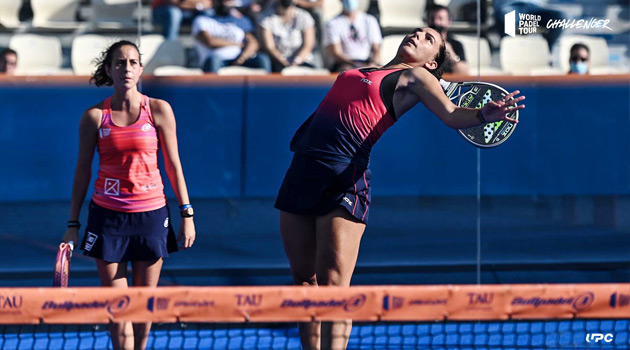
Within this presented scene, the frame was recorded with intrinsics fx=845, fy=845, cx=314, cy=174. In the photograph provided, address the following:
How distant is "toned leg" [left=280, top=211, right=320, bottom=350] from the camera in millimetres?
3502

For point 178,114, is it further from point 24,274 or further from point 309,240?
point 309,240

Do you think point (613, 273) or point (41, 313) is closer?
point (41, 313)

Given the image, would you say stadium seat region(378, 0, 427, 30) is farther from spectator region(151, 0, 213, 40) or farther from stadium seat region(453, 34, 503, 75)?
spectator region(151, 0, 213, 40)

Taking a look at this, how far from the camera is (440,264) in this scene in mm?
5551

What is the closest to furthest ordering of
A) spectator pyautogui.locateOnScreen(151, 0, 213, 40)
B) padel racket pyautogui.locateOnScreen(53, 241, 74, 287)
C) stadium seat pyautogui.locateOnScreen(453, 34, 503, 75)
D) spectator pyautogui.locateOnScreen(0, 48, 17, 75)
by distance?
padel racket pyautogui.locateOnScreen(53, 241, 74, 287) < spectator pyautogui.locateOnScreen(0, 48, 17, 75) < stadium seat pyautogui.locateOnScreen(453, 34, 503, 75) < spectator pyautogui.locateOnScreen(151, 0, 213, 40)

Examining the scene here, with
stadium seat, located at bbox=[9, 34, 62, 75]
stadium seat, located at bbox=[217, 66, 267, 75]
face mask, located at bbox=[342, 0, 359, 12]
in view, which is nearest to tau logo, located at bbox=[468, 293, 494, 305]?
stadium seat, located at bbox=[217, 66, 267, 75]

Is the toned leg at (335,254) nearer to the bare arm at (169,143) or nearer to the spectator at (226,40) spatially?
the bare arm at (169,143)

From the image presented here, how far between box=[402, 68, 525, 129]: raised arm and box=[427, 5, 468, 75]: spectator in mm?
2123

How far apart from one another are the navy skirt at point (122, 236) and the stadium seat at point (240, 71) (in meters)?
2.05

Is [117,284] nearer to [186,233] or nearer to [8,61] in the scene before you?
[186,233]

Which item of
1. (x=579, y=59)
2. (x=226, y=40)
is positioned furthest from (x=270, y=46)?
(x=579, y=59)

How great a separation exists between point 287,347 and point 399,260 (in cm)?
121

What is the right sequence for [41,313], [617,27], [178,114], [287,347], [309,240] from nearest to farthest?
[41,313], [309,240], [287,347], [178,114], [617,27]

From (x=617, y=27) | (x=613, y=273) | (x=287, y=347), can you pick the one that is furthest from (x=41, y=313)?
(x=617, y=27)
